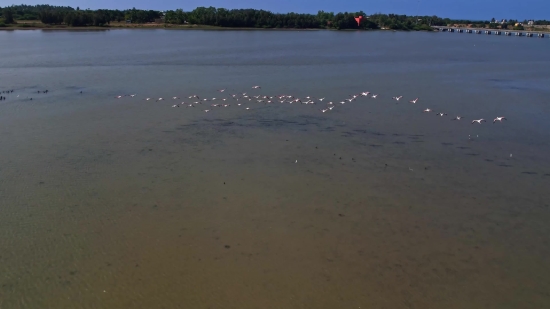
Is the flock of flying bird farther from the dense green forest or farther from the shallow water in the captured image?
the dense green forest

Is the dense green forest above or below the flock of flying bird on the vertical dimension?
above

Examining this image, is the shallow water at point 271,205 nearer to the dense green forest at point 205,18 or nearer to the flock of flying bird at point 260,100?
the flock of flying bird at point 260,100

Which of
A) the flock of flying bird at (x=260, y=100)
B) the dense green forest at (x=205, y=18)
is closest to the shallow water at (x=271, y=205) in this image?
the flock of flying bird at (x=260, y=100)

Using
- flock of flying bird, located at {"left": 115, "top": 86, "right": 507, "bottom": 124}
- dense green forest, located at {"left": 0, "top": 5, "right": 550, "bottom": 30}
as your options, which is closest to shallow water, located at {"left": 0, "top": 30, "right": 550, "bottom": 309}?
flock of flying bird, located at {"left": 115, "top": 86, "right": 507, "bottom": 124}

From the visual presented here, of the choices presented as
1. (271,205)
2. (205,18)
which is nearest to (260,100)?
(271,205)

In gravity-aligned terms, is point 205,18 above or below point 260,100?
above

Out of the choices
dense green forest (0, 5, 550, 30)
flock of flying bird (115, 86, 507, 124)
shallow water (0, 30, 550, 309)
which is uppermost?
dense green forest (0, 5, 550, 30)

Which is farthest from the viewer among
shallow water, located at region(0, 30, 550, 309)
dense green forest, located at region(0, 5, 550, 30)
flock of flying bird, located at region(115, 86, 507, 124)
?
dense green forest, located at region(0, 5, 550, 30)

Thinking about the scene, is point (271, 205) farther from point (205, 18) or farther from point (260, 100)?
point (205, 18)

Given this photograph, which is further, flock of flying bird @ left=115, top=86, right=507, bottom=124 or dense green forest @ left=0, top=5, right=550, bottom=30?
dense green forest @ left=0, top=5, right=550, bottom=30
